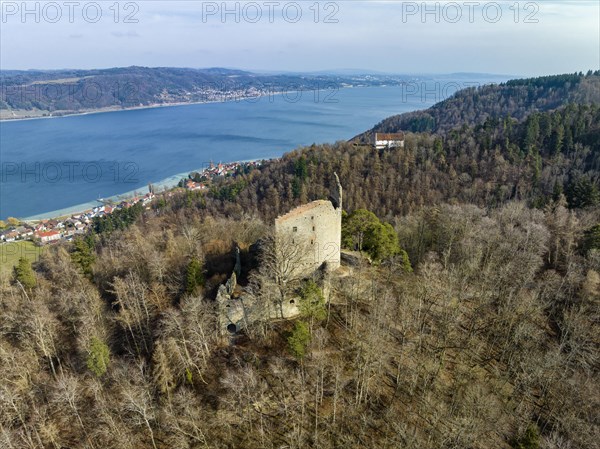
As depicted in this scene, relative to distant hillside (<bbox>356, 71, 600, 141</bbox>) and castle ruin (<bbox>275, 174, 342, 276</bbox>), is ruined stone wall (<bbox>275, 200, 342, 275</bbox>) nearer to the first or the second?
castle ruin (<bbox>275, 174, 342, 276</bbox>)

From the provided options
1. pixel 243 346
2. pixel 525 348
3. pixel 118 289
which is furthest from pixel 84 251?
pixel 525 348

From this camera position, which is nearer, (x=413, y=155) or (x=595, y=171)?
(x=595, y=171)

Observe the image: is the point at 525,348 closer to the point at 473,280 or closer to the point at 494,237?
the point at 473,280

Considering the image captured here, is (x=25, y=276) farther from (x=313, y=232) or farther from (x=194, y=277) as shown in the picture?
(x=313, y=232)

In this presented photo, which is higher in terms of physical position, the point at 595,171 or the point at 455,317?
the point at 595,171

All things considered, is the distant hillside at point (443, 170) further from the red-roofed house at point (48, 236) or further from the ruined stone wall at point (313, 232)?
the ruined stone wall at point (313, 232)

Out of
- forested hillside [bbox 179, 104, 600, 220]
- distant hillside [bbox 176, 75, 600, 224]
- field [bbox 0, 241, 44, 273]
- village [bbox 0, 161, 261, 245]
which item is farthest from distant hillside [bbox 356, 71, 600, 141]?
field [bbox 0, 241, 44, 273]

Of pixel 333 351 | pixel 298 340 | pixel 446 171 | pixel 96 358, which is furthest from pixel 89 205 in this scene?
pixel 298 340
